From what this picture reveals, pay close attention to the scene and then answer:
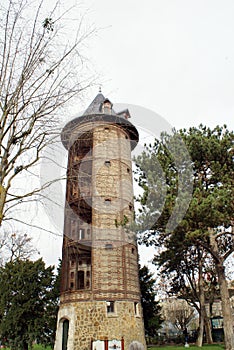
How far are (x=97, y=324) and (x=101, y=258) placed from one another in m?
3.77

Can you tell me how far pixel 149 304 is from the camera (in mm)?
25234

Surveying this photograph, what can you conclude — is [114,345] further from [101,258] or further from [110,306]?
[101,258]

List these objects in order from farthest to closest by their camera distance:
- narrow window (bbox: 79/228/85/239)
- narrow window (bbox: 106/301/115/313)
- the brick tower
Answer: narrow window (bbox: 79/228/85/239), narrow window (bbox: 106/301/115/313), the brick tower

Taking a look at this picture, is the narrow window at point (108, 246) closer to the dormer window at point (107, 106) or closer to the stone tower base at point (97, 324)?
the stone tower base at point (97, 324)

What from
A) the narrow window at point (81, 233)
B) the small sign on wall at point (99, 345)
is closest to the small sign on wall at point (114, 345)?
the small sign on wall at point (99, 345)

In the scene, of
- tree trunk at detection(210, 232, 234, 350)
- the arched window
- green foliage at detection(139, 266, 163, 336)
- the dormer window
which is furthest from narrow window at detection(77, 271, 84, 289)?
the dormer window

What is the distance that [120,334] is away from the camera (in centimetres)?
1872

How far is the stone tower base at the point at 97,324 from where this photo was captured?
61.0 ft

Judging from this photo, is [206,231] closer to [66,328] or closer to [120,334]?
[120,334]

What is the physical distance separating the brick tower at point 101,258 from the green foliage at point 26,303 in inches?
110

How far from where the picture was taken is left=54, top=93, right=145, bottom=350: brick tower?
18938 millimetres

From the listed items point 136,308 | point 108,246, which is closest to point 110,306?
point 136,308

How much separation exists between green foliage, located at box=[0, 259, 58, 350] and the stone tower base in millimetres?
2786

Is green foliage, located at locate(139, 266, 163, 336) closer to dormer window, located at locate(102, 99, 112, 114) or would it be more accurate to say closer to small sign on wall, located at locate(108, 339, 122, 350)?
small sign on wall, located at locate(108, 339, 122, 350)
